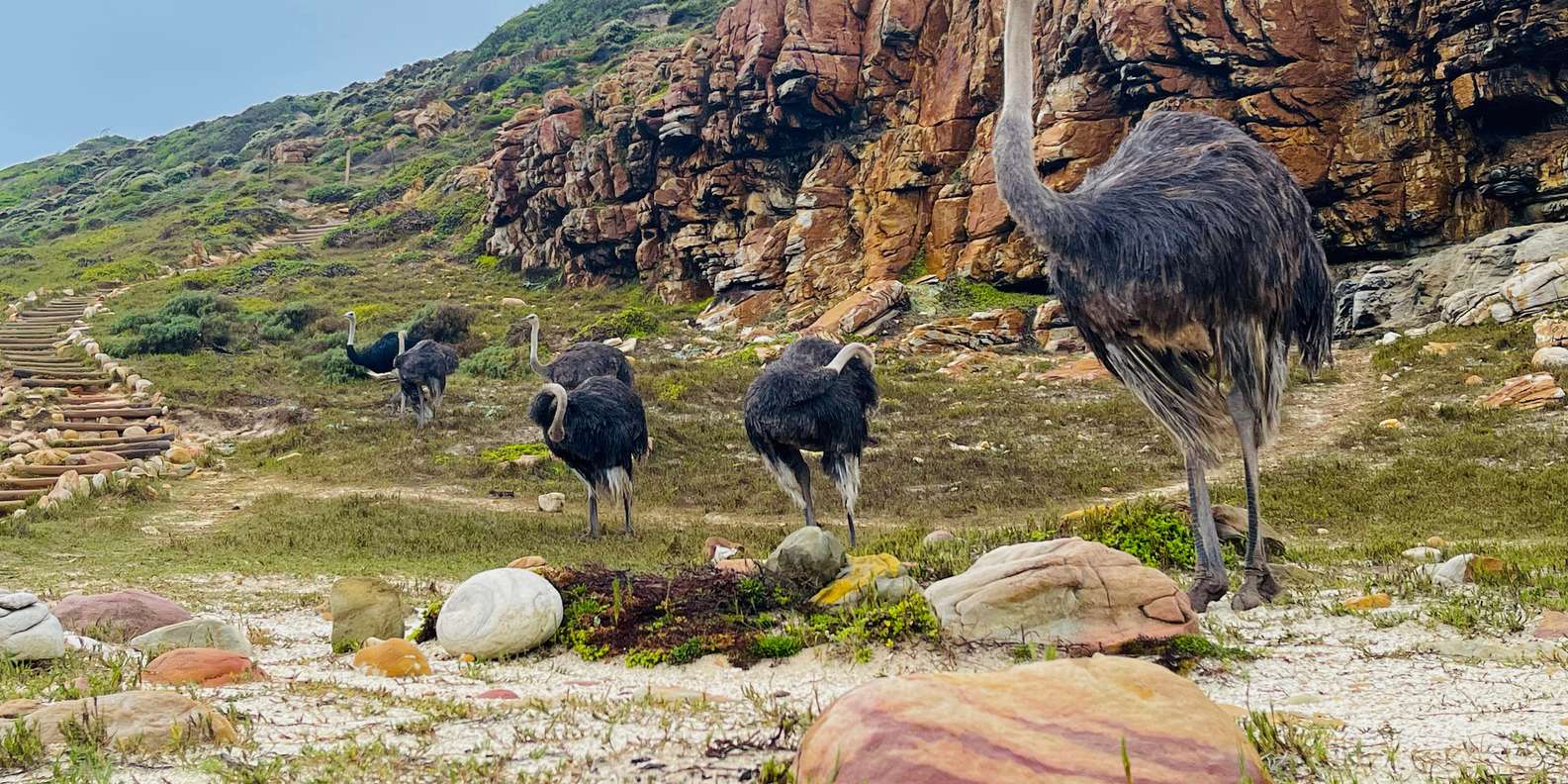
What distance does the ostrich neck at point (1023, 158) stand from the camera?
16.8ft

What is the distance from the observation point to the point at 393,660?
514 cm

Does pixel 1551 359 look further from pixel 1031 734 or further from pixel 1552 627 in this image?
pixel 1031 734

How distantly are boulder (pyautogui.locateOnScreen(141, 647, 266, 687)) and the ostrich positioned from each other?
669cm

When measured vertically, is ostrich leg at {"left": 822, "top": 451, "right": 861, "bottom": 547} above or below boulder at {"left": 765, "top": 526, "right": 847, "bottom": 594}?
below

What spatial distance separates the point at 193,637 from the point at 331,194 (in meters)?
68.0

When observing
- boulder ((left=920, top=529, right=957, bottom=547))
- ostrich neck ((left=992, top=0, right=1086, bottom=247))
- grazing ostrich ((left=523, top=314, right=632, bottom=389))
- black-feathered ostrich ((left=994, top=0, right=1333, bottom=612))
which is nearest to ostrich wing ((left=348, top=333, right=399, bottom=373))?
grazing ostrich ((left=523, top=314, right=632, bottom=389))

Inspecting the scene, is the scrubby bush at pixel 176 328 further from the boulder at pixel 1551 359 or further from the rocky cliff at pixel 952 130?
the boulder at pixel 1551 359

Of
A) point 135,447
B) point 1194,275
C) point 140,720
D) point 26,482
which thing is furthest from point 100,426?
point 1194,275

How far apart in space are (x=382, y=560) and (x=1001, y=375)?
15.0 metres

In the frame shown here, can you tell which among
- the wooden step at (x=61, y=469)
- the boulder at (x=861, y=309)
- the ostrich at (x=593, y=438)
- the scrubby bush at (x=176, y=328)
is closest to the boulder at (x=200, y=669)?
the ostrich at (x=593, y=438)

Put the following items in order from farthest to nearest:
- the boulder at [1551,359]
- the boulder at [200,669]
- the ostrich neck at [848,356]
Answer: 1. the boulder at [1551,359]
2. the ostrich neck at [848,356]
3. the boulder at [200,669]

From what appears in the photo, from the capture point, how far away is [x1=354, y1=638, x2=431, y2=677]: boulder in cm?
505

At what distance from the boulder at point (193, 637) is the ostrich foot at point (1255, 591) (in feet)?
18.8

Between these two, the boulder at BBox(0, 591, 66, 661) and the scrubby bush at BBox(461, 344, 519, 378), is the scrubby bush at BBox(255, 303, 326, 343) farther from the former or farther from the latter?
the boulder at BBox(0, 591, 66, 661)
